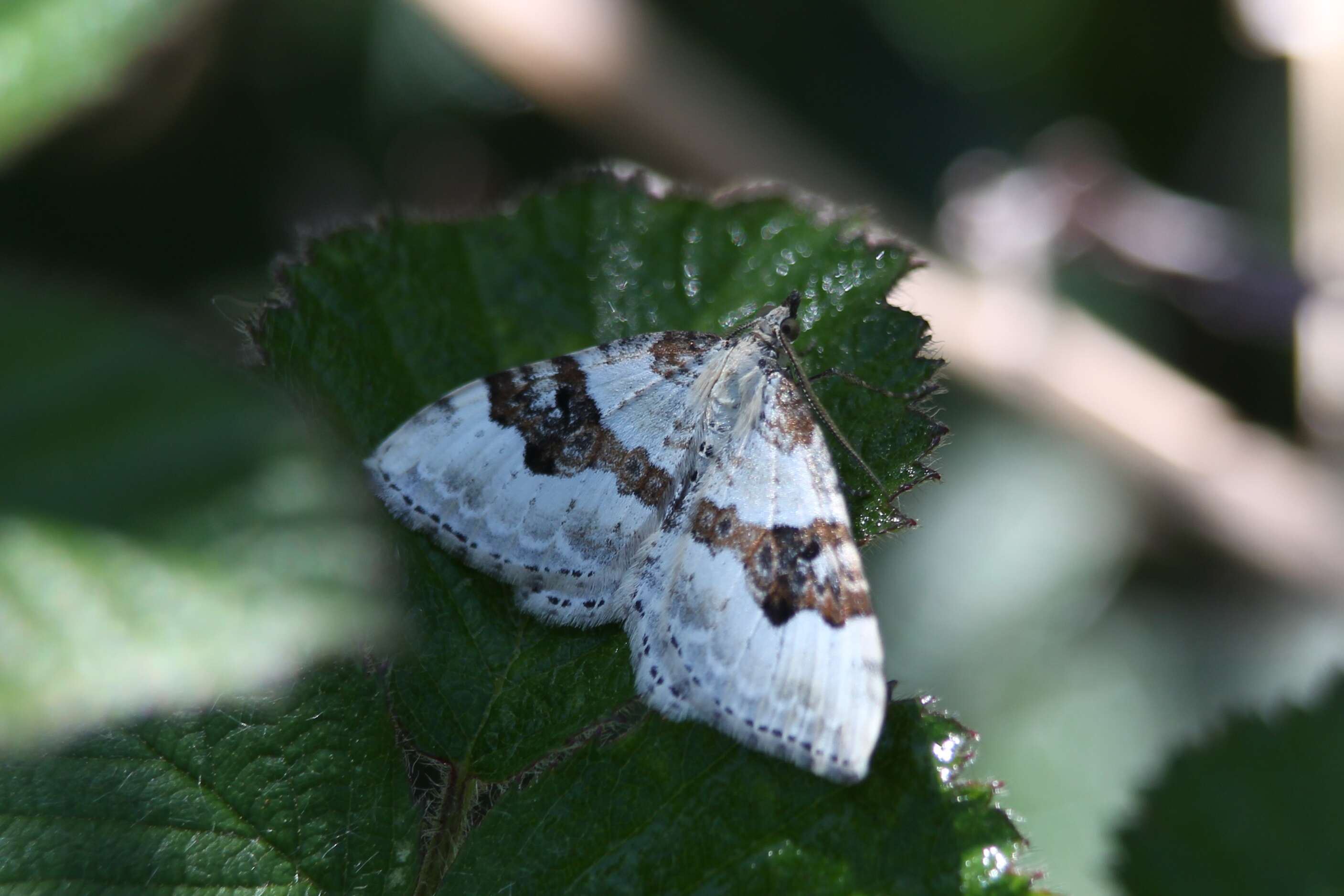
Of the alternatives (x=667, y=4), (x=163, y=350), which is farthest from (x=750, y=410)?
(x=667, y=4)

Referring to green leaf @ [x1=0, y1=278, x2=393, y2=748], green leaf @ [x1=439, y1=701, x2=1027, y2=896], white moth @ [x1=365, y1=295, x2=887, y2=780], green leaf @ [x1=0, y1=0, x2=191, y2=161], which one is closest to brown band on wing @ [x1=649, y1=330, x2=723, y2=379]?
white moth @ [x1=365, y1=295, x2=887, y2=780]

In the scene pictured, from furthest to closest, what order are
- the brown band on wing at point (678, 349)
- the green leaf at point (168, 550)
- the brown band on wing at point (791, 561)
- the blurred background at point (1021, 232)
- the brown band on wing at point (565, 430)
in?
the blurred background at point (1021, 232)
the brown band on wing at point (678, 349)
the brown band on wing at point (565, 430)
the brown band on wing at point (791, 561)
the green leaf at point (168, 550)

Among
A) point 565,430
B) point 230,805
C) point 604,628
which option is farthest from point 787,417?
point 230,805

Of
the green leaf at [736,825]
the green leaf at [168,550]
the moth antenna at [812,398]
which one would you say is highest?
the green leaf at [168,550]

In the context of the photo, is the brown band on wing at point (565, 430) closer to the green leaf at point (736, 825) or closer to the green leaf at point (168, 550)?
the green leaf at point (736, 825)

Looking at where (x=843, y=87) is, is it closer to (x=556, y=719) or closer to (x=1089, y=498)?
(x=1089, y=498)

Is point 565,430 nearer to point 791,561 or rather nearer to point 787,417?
point 787,417

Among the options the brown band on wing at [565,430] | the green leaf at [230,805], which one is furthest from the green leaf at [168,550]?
the brown band on wing at [565,430]
